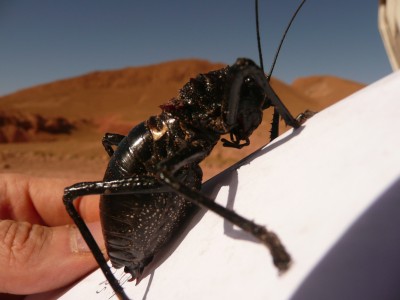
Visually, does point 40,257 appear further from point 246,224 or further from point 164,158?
point 246,224

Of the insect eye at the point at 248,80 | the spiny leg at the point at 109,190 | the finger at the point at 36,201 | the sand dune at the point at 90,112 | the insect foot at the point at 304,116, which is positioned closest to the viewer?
the spiny leg at the point at 109,190

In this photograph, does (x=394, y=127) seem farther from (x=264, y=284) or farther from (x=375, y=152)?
(x=264, y=284)

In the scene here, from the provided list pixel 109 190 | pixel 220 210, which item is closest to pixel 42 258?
pixel 109 190

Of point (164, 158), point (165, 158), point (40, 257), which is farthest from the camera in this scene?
point (40, 257)

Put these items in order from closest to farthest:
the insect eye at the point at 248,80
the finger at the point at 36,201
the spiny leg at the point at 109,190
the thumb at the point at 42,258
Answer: the spiny leg at the point at 109,190 → the insect eye at the point at 248,80 → the thumb at the point at 42,258 → the finger at the point at 36,201

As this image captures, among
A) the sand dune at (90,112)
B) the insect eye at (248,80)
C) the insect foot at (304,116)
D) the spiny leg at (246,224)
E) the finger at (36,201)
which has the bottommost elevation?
the sand dune at (90,112)

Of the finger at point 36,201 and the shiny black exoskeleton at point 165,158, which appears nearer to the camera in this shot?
the shiny black exoskeleton at point 165,158

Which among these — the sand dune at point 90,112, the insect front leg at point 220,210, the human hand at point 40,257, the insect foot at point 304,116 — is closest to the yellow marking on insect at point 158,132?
the insect front leg at point 220,210

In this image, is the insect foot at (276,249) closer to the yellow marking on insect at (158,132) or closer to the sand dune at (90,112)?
the yellow marking on insect at (158,132)

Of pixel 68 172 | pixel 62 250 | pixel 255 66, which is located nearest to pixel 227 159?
pixel 68 172
